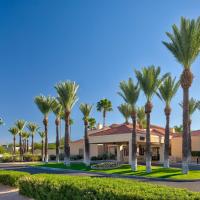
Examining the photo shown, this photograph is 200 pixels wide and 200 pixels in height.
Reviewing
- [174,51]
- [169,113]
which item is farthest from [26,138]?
[174,51]

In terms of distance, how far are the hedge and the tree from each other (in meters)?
18.0

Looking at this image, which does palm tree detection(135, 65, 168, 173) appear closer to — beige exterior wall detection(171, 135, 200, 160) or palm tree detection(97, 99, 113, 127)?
beige exterior wall detection(171, 135, 200, 160)

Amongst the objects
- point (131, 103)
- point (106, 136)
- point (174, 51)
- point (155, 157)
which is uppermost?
point (174, 51)

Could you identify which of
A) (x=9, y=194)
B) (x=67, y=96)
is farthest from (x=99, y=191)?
(x=67, y=96)

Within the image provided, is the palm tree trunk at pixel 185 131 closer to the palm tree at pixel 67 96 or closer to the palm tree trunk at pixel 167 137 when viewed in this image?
the palm tree trunk at pixel 167 137

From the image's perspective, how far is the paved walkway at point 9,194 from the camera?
47.6 ft

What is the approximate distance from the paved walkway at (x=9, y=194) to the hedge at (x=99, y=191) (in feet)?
3.58

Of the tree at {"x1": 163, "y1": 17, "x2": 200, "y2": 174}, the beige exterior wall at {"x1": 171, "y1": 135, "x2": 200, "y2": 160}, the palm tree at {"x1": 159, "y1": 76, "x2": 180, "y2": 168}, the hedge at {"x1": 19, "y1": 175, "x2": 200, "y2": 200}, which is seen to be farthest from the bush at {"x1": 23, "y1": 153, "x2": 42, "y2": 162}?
the hedge at {"x1": 19, "y1": 175, "x2": 200, "y2": 200}

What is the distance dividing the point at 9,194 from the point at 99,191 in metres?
7.05

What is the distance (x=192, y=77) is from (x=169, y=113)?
983 centimetres

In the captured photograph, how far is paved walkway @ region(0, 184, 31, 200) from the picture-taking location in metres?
14.5

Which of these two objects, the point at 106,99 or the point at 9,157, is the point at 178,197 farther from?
the point at 106,99

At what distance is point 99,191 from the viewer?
9914 millimetres

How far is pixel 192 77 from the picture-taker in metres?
29.5
